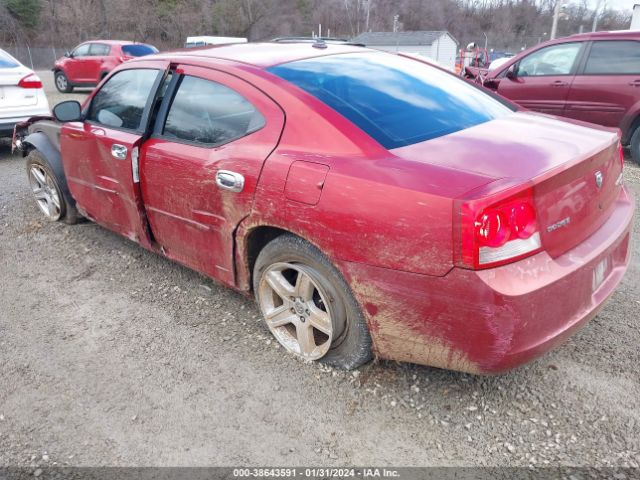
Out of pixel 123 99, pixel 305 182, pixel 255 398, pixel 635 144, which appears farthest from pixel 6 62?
pixel 635 144

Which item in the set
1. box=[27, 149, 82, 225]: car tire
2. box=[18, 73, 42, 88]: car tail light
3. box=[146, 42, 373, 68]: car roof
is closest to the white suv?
box=[18, 73, 42, 88]: car tail light

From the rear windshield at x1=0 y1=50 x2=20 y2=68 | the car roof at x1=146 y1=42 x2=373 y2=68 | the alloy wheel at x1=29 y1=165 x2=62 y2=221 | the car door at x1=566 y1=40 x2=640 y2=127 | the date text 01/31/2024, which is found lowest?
the date text 01/31/2024

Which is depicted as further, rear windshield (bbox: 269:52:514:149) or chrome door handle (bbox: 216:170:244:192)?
chrome door handle (bbox: 216:170:244:192)

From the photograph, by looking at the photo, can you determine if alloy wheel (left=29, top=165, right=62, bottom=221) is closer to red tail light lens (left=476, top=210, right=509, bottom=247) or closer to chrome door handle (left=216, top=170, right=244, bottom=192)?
chrome door handle (left=216, top=170, right=244, bottom=192)

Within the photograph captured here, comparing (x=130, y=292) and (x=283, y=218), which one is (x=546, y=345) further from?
(x=130, y=292)

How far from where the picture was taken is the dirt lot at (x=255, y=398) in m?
2.17

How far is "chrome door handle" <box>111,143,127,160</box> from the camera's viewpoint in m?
3.29

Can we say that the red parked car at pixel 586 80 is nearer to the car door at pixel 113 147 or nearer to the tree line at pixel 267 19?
the car door at pixel 113 147

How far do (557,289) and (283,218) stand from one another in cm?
121

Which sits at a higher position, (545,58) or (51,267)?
(545,58)

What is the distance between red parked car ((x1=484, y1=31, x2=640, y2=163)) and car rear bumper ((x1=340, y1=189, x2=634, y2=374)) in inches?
204

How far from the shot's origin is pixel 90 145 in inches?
145

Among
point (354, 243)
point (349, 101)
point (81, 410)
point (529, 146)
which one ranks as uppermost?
point (349, 101)

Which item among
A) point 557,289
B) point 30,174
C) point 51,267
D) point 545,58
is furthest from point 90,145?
point 545,58
